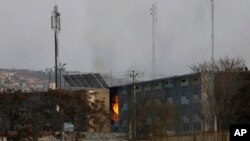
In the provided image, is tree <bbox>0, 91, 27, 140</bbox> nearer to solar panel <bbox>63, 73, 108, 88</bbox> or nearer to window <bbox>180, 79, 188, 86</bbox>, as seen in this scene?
window <bbox>180, 79, 188, 86</bbox>

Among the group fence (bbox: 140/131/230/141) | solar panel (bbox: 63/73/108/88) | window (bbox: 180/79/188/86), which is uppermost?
solar panel (bbox: 63/73/108/88)

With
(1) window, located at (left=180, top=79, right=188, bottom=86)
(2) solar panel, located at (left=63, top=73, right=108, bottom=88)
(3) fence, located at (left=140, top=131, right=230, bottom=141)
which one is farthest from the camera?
(2) solar panel, located at (left=63, top=73, right=108, bottom=88)

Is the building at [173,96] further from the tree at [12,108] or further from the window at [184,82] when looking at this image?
the tree at [12,108]

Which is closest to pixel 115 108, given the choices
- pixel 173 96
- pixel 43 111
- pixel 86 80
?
pixel 86 80

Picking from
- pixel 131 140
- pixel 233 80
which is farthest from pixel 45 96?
pixel 233 80

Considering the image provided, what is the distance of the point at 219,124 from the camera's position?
38.3 meters

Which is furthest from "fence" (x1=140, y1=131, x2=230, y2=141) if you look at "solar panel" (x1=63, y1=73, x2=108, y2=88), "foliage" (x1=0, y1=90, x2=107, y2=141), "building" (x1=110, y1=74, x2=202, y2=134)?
"solar panel" (x1=63, y1=73, x2=108, y2=88)

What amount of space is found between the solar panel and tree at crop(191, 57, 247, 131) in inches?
736

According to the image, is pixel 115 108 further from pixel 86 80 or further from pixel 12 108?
pixel 12 108

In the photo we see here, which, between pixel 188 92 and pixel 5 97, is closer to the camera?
pixel 5 97

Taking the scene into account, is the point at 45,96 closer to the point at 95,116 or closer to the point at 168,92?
the point at 95,116

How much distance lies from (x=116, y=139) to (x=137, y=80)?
2102 cm

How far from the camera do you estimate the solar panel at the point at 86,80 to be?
62.1 m

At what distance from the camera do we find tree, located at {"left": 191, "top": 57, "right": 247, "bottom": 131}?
3900 cm
